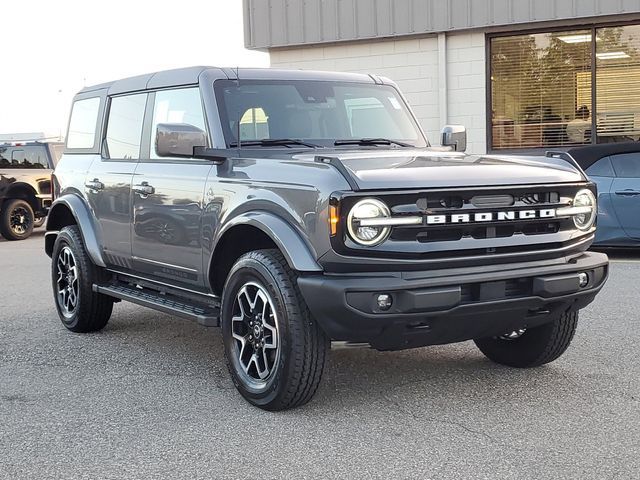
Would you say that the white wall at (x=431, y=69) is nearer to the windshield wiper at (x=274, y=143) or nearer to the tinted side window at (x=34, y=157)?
the tinted side window at (x=34, y=157)

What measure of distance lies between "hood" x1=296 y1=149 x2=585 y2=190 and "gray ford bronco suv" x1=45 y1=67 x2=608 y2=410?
0.4 inches

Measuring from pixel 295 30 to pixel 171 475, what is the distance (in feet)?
42.4

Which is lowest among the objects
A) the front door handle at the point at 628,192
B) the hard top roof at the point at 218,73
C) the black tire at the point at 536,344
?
the black tire at the point at 536,344

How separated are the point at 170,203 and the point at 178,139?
546 mm

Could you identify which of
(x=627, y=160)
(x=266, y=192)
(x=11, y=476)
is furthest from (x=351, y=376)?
(x=627, y=160)

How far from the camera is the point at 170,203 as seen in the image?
5.43m

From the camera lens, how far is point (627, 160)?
10297 millimetres

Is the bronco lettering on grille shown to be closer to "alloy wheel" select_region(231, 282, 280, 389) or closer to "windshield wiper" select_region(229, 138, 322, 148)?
"alloy wheel" select_region(231, 282, 280, 389)

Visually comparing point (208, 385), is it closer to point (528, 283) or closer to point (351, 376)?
point (351, 376)

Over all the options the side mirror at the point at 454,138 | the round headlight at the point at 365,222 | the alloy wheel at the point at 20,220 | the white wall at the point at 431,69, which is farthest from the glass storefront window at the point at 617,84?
the round headlight at the point at 365,222

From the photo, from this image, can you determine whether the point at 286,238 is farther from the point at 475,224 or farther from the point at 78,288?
the point at 78,288

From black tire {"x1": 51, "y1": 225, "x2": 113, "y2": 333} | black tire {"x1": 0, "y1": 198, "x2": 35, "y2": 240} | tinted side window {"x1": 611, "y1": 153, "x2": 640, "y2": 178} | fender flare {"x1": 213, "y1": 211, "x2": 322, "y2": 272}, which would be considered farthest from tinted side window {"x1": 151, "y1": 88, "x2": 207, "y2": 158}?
black tire {"x1": 0, "y1": 198, "x2": 35, "y2": 240}

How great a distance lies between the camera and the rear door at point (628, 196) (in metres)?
10.0

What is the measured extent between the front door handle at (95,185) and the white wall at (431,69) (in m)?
8.83
